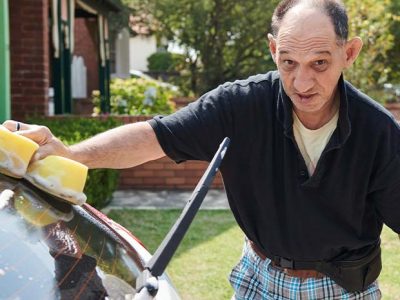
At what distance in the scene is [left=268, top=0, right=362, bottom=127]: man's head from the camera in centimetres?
227

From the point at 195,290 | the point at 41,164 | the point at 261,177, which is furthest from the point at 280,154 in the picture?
the point at 195,290

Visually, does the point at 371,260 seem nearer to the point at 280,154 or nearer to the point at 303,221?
the point at 303,221

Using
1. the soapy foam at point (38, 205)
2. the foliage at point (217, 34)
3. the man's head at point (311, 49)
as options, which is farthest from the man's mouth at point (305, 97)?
the foliage at point (217, 34)

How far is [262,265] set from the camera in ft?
8.61

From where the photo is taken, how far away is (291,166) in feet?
7.98

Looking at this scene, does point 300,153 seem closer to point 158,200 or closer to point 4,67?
point 4,67

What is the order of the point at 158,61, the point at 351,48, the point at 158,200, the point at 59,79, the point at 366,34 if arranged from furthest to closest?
the point at 158,61 → the point at 366,34 → the point at 59,79 → the point at 158,200 → the point at 351,48

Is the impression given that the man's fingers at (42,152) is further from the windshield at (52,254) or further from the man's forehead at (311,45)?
the man's forehead at (311,45)

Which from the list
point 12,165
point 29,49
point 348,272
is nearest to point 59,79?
point 29,49

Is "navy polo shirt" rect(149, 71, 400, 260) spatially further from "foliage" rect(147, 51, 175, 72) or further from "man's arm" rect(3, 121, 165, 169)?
"foliage" rect(147, 51, 175, 72)

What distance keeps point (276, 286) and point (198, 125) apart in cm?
Result: 65

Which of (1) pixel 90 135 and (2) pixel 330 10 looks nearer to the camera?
(2) pixel 330 10

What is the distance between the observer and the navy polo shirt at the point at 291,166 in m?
2.41

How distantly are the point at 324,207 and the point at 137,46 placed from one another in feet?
131
